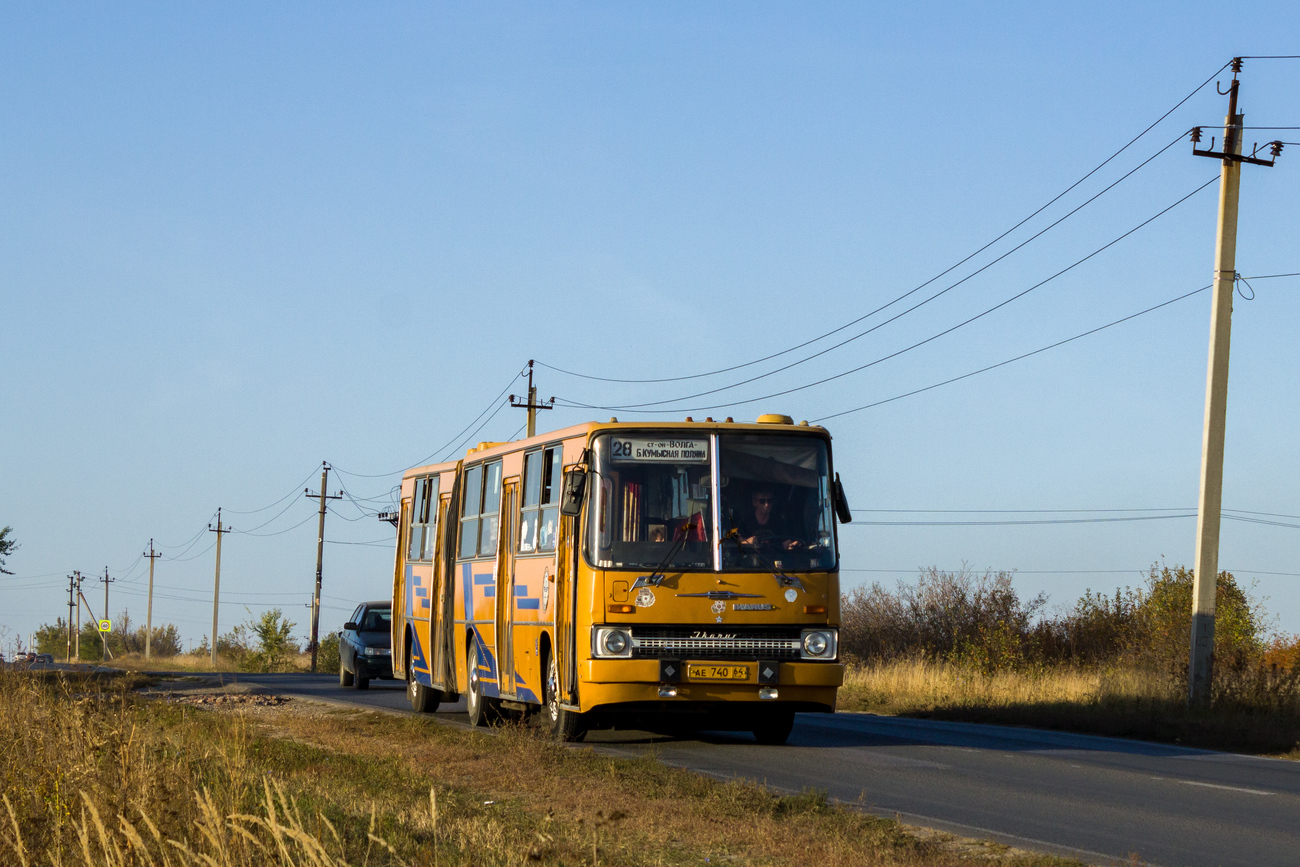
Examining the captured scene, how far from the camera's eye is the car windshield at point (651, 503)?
14828mm

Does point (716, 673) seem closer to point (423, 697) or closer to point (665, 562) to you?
point (665, 562)

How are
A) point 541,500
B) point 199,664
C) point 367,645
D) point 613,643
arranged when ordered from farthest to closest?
point 199,664 → point 367,645 → point 541,500 → point 613,643

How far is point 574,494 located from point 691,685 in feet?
7.34

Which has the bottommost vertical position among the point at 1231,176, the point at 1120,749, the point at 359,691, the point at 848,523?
the point at 359,691

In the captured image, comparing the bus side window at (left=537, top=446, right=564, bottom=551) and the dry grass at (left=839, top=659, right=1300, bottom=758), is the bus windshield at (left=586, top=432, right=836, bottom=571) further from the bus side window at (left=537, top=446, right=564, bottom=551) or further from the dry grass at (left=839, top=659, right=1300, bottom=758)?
the dry grass at (left=839, top=659, right=1300, bottom=758)

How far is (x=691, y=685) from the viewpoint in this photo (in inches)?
578

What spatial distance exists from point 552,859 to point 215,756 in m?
5.08

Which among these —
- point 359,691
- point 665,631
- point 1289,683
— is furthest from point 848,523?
point 359,691

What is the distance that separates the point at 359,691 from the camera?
98.5 feet

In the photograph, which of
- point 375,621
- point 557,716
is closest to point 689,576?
point 557,716

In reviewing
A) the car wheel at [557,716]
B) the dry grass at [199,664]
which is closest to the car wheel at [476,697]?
the car wheel at [557,716]

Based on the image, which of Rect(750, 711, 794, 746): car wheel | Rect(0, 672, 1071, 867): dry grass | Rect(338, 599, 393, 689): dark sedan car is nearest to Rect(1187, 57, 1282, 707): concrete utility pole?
Rect(750, 711, 794, 746): car wheel

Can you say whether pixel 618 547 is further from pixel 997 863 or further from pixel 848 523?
pixel 997 863

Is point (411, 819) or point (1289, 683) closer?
point (411, 819)
